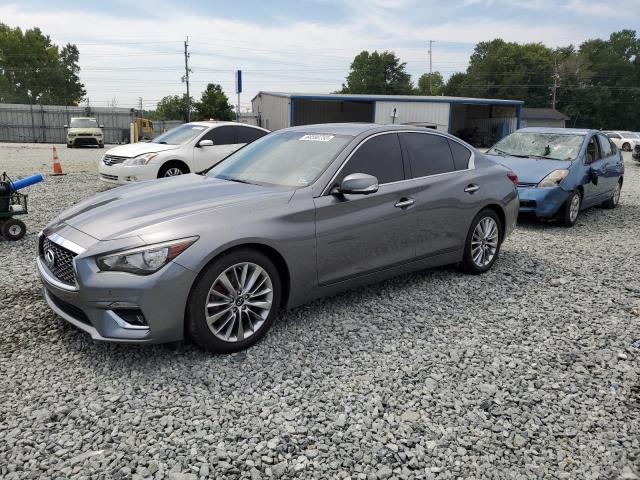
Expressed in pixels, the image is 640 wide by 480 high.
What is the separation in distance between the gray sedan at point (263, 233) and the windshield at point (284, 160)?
0.02 meters

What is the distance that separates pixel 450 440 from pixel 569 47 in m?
116

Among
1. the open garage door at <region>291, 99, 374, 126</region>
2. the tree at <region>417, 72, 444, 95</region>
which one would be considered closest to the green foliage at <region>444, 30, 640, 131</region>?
the tree at <region>417, 72, 444, 95</region>

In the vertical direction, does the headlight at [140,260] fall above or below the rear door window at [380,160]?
below

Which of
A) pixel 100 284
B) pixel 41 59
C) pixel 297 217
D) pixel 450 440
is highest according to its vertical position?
pixel 41 59

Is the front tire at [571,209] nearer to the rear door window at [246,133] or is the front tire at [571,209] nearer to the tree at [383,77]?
the rear door window at [246,133]

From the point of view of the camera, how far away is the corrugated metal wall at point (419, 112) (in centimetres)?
3816

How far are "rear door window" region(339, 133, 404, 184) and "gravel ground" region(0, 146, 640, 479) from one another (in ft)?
3.87

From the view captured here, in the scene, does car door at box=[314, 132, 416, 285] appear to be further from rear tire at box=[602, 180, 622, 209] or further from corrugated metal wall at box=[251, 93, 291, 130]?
corrugated metal wall at box=[251, 93, 291, 130]

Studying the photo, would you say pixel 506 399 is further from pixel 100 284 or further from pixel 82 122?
pixel 82 122

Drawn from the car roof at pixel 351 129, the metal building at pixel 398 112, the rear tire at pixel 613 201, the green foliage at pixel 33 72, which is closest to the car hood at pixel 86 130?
the metal building at pixel 398 112

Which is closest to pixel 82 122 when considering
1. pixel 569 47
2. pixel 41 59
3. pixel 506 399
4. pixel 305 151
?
pixel 305 151

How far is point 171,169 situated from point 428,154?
6892 millimetres

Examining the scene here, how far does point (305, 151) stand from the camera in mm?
4766

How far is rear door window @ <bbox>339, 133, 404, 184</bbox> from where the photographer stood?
454 cm
